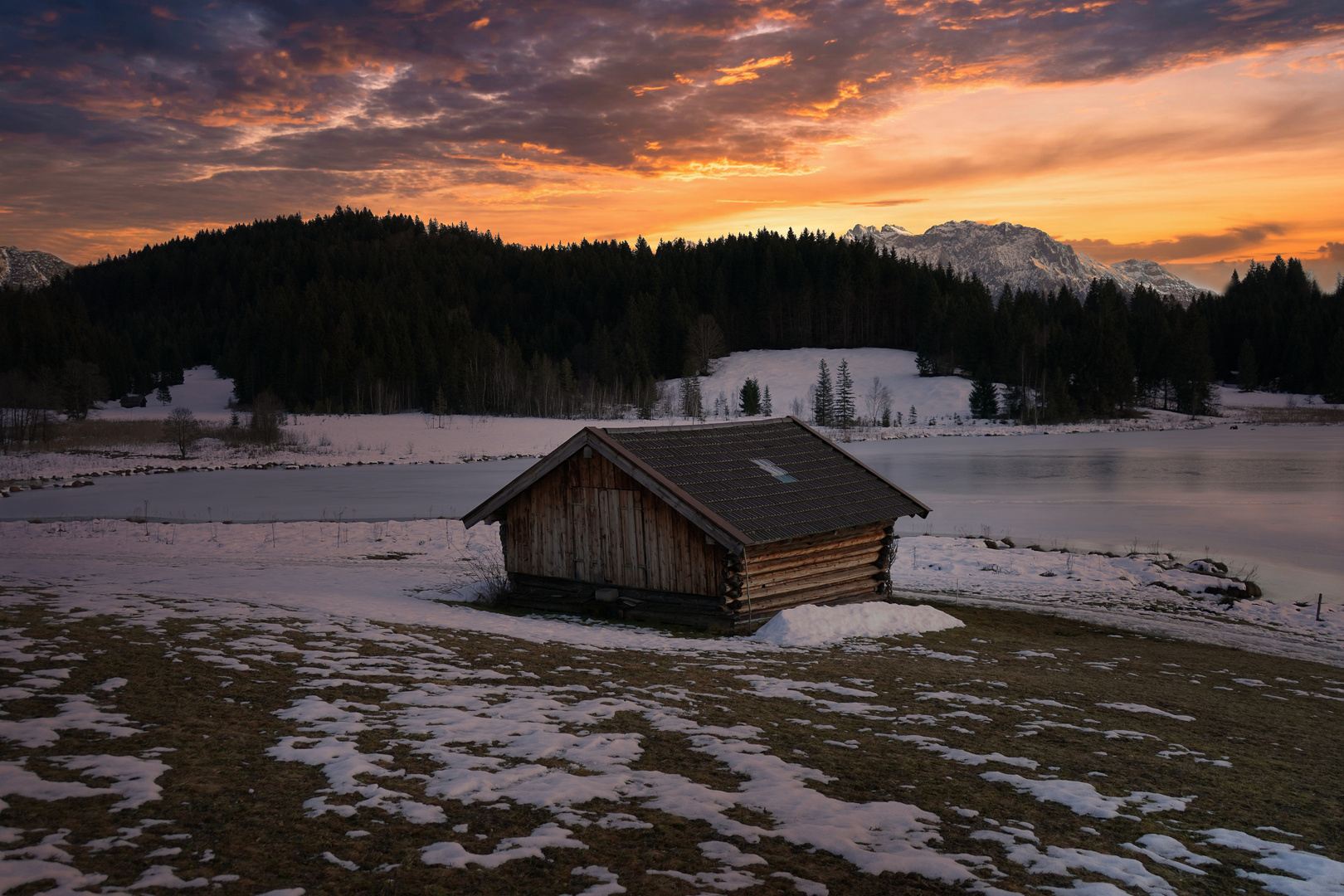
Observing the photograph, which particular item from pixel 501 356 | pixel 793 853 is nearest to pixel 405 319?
pixel 501 356

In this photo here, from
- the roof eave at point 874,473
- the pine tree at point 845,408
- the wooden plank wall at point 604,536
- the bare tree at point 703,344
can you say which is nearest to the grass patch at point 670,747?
the wooden plank wall at point 604,536

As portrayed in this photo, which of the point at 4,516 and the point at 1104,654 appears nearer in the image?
the point at 1104,654

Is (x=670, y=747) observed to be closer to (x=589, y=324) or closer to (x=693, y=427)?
(x=693, y=427)

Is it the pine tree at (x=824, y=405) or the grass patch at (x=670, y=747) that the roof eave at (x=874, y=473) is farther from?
the pine tree at (x=824, y=405)

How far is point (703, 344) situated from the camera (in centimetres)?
11800

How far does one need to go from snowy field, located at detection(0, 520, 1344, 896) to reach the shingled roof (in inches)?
81.2

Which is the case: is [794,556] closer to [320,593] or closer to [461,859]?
[320,593]

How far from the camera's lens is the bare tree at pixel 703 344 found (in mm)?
116625

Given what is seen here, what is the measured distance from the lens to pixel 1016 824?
699cm

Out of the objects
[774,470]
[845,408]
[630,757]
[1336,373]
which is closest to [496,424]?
[845,408]

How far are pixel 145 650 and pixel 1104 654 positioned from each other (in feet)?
50.2

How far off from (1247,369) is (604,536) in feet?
411

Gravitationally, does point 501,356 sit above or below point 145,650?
above

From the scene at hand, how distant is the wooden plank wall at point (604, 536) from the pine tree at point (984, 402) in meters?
84.0
